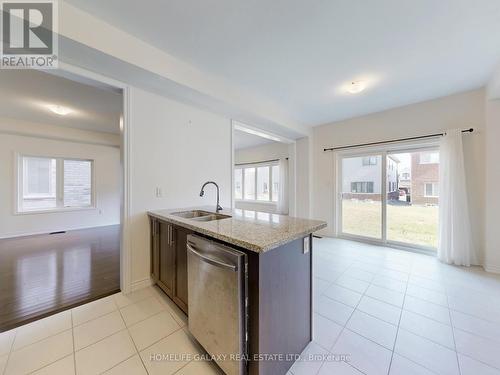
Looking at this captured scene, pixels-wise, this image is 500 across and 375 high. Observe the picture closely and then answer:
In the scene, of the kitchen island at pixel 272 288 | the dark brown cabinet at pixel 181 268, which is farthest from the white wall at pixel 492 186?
the dark brown cabinet at pixel 181 268

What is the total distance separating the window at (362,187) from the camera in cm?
403

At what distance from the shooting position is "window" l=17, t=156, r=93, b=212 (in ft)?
15.4

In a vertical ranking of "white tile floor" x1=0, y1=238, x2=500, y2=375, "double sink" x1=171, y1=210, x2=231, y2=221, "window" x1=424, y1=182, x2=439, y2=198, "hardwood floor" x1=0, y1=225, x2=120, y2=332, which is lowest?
"white tile floor" x1=0, y1=238, x2=500, y2=375

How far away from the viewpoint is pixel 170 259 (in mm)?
1944

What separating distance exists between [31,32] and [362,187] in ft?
16.7

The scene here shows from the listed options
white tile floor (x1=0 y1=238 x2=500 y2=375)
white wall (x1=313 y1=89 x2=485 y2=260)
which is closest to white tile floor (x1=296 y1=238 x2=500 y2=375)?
white tile floor (x1=0 y1=238 x2=500 y2=375)

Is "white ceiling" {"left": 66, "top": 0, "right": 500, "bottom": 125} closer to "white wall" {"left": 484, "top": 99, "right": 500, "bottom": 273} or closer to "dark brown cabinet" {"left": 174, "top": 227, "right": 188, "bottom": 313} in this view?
"white wall" {"left": 484, "top": 99, "right": 500, "bottom": 273}

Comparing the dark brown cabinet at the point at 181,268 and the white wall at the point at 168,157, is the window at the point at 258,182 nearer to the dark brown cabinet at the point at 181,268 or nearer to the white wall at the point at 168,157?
the white wall at the point at 168,157

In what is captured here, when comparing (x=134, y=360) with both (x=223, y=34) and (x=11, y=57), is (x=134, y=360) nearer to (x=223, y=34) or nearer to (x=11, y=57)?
(x=223, y=34)

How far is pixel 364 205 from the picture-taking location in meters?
4.12

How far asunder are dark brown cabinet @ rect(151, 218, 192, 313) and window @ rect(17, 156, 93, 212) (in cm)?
476

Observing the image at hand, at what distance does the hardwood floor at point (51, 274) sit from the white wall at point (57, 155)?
0.49 metres

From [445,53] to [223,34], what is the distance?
96.2 inches

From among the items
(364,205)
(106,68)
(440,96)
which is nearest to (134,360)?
(106,68)
